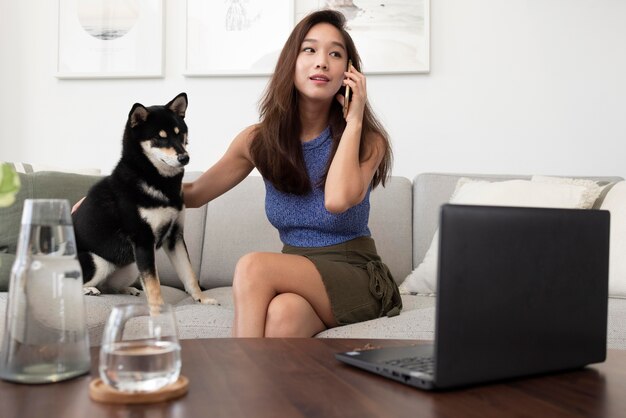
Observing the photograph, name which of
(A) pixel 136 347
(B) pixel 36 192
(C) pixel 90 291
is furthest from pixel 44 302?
(B) pixel 36 192

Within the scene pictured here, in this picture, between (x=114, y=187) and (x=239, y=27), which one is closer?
(x=114, y=187)

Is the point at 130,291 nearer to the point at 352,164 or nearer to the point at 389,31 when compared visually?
the point at 352,164

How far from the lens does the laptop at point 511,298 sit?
2.26 ft

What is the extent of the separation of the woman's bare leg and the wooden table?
1.92ft

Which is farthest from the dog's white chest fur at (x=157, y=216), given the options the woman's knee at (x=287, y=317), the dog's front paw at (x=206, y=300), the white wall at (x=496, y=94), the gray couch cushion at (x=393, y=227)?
the white wall at (x=496, y=94)

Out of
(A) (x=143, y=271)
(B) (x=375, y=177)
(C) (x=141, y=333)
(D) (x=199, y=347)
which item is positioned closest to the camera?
(C) (x=141, y=333)

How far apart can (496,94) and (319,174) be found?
128 centimetres

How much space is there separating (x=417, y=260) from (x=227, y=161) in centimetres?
85

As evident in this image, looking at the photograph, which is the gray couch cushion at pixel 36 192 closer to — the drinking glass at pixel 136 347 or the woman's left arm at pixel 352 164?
the woman's left arm at pixel 352 164

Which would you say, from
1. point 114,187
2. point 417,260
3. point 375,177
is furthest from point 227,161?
point 417,260

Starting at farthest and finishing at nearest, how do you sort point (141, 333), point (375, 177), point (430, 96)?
point (430, 96) < point (375, 177) < point (141, 333)

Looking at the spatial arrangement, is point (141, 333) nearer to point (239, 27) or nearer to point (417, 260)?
point (417, 260)

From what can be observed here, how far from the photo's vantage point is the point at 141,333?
0.67 meters

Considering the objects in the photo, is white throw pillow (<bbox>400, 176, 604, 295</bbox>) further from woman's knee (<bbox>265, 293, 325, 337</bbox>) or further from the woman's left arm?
woman's knee (<bbox>265, 293, 325, 337</bbox>)
